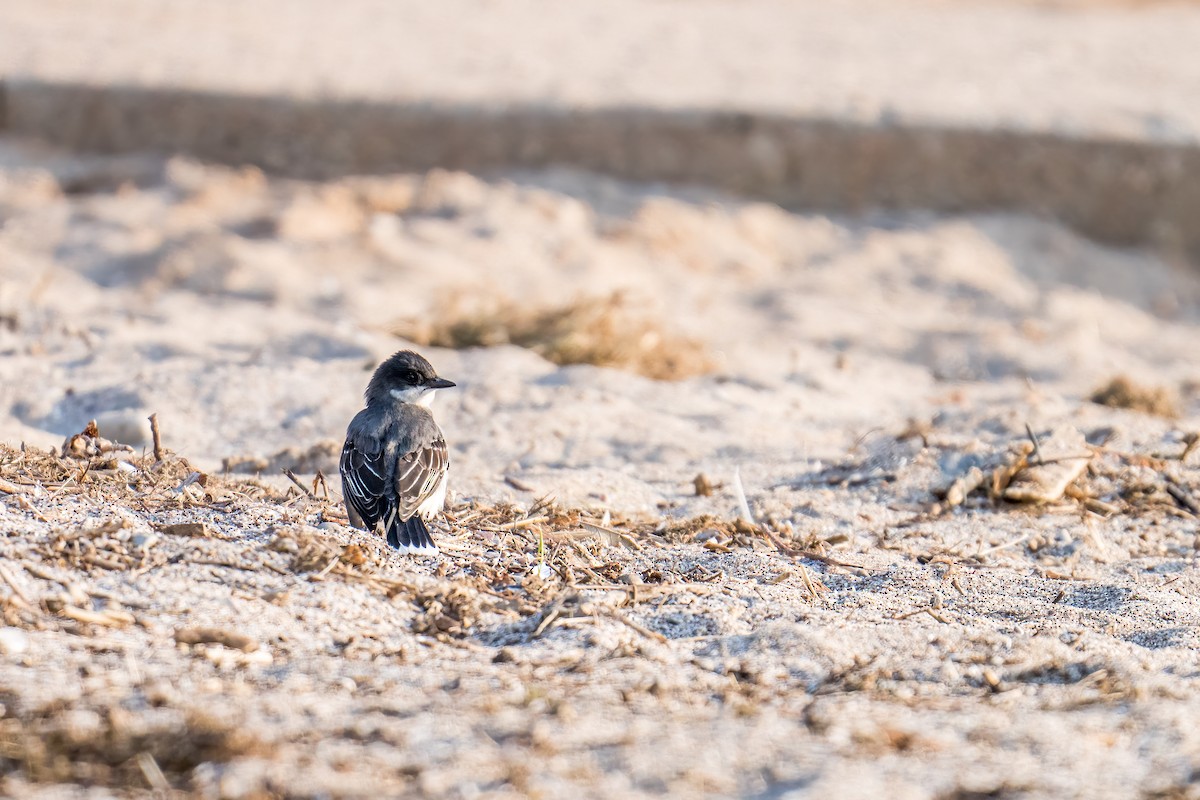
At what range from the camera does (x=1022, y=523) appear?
5051 mm

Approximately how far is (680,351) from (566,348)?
0.74 m

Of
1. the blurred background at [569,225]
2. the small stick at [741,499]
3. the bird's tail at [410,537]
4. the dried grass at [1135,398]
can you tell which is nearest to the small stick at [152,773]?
the bird's tail at [410,537]

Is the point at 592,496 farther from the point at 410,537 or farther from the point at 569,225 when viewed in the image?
the point at 569,225

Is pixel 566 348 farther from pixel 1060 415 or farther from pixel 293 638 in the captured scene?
pixel 293 638

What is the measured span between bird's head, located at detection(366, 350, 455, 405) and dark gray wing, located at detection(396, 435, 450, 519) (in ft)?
1.38

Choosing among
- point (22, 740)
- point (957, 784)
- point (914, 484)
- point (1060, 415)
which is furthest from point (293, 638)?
point (1060, 415)

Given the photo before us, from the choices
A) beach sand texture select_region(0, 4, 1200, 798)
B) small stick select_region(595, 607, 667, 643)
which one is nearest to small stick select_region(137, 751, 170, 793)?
beach sand texture select_region(0, 4, 1200, 798)

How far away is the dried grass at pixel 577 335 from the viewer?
7.18 metres

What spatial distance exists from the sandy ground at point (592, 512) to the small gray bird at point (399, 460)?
131mm

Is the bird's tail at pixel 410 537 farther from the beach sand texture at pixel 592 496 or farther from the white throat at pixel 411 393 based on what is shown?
the white throat at pixel 411 393

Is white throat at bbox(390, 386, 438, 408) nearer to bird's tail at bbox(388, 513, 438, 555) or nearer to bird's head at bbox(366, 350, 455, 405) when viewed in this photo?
bird's head at bbox(366, 350, 455, 405)

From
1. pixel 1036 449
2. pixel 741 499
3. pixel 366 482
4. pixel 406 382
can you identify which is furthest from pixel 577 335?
pixel 366 482

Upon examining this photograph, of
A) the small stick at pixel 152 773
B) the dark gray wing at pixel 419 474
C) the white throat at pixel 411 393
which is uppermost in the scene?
the white throat at pixel 411 393

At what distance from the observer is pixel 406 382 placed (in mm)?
5375
